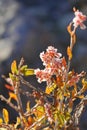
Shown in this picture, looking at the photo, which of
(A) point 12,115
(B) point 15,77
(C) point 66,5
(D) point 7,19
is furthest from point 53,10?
(B) point 15,77

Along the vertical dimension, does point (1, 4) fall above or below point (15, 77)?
above

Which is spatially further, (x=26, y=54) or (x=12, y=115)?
(x=26, y=54)

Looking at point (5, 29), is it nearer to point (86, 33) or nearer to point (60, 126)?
point (86, 33)

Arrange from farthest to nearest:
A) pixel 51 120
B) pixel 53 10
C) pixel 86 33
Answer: pixel 53 10 → pixel 86 33 → pixel 51 120

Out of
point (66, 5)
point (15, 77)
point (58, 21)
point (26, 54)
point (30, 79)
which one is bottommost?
point (15, 77)

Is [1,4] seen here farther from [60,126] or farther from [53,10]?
[60,126]

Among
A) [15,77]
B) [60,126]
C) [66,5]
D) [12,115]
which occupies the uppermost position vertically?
[66,5]

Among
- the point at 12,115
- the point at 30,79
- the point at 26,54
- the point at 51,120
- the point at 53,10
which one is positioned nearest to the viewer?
the point at 51,120

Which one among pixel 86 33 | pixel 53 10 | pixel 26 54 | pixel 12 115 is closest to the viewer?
pixel 12 115

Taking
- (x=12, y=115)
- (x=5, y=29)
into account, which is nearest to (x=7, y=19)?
(x=5, y=29)

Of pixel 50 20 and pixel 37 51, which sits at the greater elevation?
pixel 50 20
